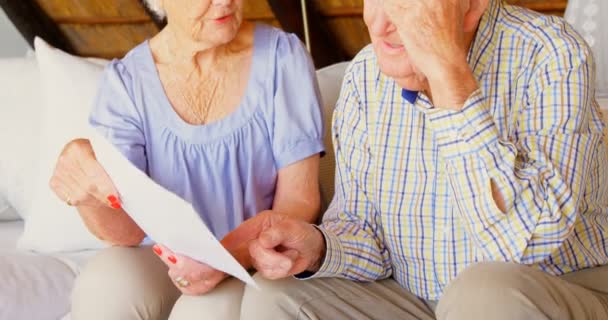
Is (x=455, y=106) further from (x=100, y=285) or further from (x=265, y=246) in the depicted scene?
(x=100, y=285)

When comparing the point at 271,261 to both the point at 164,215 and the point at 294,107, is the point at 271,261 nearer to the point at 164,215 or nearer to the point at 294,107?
the point at 164,215

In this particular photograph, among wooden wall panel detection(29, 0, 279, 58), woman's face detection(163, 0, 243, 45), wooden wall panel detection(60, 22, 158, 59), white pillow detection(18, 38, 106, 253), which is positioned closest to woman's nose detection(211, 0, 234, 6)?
woman's face detection(163, 0, 243, 45)

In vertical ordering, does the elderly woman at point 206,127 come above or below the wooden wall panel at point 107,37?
above

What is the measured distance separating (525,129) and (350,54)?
2.16 meters

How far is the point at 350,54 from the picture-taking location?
354 centimetres

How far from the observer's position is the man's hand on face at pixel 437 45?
131 centimetres

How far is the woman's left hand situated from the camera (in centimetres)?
155

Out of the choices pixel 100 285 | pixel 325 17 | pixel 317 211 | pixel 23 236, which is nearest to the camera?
pixel 100 285

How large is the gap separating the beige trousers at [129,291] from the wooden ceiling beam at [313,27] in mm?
1682

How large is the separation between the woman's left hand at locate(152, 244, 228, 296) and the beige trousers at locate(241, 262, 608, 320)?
10cm

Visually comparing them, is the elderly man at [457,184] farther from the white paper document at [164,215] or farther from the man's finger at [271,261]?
the white paper document at [164,215]

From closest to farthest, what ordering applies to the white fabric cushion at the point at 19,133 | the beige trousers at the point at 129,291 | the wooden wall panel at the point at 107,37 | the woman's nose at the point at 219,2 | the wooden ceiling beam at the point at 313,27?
the beige trousers at the point at 129,291 < the woman's nose at the point at 219,2 < the white fabric cushion at the point at 19,133 < the wooden ceiling beam at the point at 313,27 < the wooden wall panel at the point at 107,37

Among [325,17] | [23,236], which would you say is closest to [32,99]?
[23,236]

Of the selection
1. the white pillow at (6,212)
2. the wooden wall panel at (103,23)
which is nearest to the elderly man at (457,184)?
the white pillow at (6,212)
